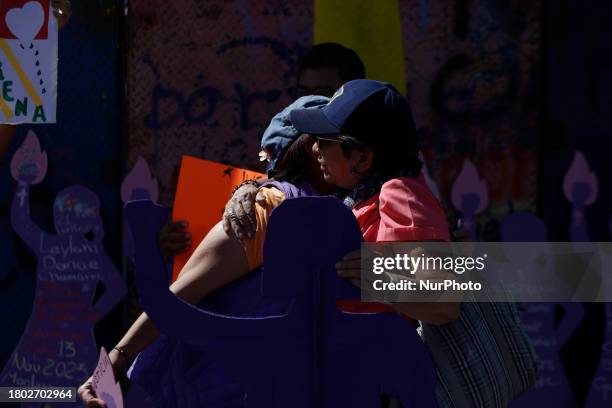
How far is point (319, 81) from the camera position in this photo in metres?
3.89

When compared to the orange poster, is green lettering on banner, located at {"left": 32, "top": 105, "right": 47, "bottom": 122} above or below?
above

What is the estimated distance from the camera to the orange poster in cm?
290

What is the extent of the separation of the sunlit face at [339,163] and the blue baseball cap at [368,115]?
3cm

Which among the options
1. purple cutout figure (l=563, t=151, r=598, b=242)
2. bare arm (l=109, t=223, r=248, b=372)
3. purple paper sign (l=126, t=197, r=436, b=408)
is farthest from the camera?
purple cutout figure (l=563, t=151, r=598, b=242)

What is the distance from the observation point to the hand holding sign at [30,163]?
5555 mm

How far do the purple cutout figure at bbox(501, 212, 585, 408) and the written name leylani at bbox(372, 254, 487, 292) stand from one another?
3.32 m

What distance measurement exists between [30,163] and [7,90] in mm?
818

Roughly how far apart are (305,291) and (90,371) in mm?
3624

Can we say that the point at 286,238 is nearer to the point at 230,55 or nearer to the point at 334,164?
the point at 334,164

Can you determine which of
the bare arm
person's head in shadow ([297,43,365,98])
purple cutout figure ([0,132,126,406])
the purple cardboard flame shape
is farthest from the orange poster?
purple cutout figure ([0,132,126,406])

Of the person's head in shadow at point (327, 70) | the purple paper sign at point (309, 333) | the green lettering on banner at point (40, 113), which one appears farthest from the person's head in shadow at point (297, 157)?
the green lettering on banner at point (40, 113)

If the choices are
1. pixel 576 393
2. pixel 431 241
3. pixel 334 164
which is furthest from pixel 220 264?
pixel 576 393

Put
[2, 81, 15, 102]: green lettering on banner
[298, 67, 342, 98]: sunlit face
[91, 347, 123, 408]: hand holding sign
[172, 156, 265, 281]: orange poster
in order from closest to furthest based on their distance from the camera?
[91, 347, 123, 408]: hand holding sign < [172, 156, 265, 281]: orange poster < [298, 67, 342, 98]: sunlit face < [2, 81, 15, 102]: green lettering on banner

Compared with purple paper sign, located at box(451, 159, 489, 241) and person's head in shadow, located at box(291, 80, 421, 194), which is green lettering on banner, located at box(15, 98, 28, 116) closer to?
purple paper sign, located at box(451, 159, 489, 241)
